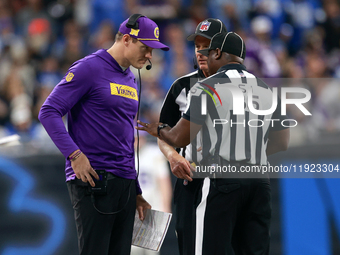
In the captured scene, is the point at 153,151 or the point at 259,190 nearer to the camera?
the point at 259,190

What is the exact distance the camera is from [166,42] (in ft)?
28.3

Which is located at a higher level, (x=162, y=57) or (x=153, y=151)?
(x=162, y=57)

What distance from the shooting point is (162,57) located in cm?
829

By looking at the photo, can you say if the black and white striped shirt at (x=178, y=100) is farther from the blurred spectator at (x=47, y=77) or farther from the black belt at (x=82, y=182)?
the blurred spectator at (x=47, y=77)

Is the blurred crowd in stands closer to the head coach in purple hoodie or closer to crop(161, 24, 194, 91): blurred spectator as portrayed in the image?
crop(161, 24, 194, 91): blurred spectator

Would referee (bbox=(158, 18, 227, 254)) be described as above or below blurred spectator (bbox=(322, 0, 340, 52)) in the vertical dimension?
below

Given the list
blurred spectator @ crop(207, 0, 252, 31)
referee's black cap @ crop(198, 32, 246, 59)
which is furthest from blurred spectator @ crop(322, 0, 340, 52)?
referee's black cap @ crop(198, 32, 246, 59)

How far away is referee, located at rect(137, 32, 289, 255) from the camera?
291cm

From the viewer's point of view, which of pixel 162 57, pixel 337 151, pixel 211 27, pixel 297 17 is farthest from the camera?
pixel 297 17

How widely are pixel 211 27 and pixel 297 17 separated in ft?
21.1

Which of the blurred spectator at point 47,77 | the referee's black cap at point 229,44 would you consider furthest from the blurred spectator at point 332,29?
the referee's black cap at point 229,44

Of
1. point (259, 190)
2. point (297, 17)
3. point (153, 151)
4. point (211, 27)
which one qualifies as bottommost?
point (259, 190)

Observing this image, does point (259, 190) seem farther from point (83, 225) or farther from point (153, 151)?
point (153, 151)

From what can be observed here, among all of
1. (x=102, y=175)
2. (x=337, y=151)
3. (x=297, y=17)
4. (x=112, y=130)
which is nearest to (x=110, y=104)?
(x=112, y=130)
